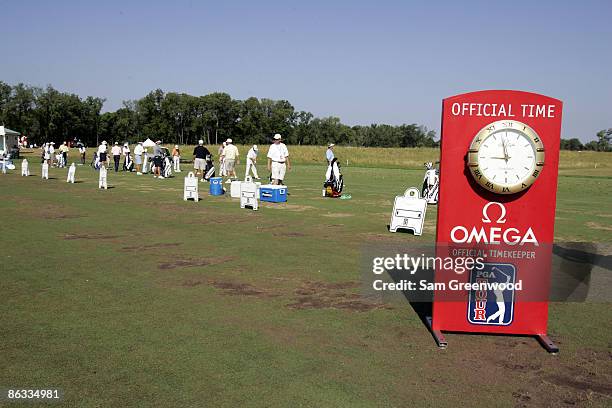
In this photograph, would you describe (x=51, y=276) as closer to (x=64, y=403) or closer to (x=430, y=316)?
(x=64, y=403)

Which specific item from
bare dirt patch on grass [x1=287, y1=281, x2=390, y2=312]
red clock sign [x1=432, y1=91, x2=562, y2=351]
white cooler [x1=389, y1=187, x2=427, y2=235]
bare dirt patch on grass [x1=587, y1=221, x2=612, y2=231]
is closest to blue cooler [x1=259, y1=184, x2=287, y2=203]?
white cooler [x1=389, y1=187, x2=427, y2=235]

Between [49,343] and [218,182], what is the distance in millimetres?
15434

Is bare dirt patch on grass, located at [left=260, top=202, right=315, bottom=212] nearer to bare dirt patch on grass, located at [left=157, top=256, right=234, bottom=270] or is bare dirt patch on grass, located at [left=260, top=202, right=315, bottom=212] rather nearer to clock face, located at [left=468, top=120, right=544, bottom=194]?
bare dirt patch on grass, located at [left=157, top=256, right=234, bottom=270]

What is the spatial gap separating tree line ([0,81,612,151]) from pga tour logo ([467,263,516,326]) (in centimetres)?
11296

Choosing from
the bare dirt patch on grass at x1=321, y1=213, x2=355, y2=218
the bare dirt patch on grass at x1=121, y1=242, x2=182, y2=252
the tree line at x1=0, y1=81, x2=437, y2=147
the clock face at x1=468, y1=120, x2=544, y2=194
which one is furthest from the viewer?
the tree line at x1=0, y1=81, x2=437, y2=147

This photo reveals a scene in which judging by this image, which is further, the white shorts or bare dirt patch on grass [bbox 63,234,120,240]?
the white shorts

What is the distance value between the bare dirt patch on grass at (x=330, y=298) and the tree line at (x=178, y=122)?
4363 inches

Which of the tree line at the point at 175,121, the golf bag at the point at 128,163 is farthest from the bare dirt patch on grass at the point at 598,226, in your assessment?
the tree line at the point at 175,121

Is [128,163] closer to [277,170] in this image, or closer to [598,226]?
[277,170]

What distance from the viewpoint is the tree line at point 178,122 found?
352 feet

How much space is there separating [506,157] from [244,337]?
296cm

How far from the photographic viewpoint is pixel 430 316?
20.3 feet

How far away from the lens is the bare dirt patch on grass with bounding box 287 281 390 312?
6.49 metres

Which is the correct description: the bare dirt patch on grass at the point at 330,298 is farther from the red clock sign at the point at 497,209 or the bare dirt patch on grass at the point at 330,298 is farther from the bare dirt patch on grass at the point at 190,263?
the bare dirt patch on grass at the point at 190,263
